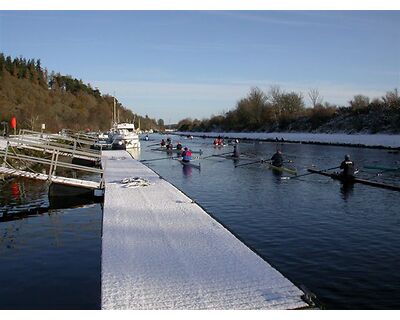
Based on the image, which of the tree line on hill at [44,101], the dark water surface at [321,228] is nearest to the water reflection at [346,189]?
the dark water surface at [321,228]

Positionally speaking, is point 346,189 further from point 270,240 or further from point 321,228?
point 270,240

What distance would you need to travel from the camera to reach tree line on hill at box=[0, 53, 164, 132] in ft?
206

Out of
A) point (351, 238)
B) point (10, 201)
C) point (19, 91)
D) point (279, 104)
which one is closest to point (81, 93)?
point (19, 91)

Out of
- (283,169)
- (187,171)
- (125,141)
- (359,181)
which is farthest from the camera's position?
(125,141)

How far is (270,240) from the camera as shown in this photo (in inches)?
479

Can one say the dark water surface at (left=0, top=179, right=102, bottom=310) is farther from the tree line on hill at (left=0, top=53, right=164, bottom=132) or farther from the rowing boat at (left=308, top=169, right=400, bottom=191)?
the tree line on hill at (left=0, top=53, right=164, bottom=132)

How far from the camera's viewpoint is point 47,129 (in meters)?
65.3

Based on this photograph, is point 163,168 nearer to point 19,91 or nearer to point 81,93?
point 19,91

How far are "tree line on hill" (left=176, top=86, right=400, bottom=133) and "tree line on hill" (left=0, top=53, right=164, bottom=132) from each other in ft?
143

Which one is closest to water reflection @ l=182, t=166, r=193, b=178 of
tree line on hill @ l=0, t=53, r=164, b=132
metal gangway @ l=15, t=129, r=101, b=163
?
A: metal gangway @ l=15, t=129, r=101, b=163

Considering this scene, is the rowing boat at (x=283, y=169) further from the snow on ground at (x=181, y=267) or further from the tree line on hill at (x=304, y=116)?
the tree line on hill at (x=304, y=116)

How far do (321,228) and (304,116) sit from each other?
95.6 m

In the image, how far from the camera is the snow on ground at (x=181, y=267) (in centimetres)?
721

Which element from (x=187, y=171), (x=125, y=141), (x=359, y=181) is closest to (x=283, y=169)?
(x=359, y=181)
